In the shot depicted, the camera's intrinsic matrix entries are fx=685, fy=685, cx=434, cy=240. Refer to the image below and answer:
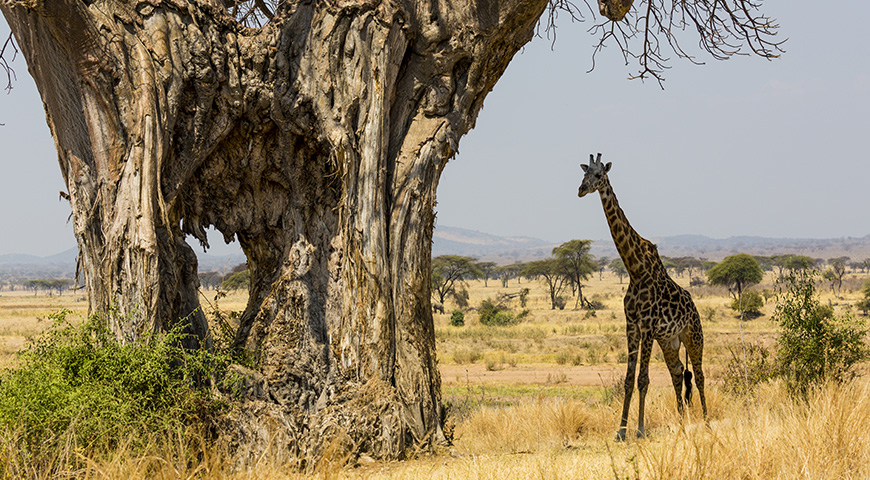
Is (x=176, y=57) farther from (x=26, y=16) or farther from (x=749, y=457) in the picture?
(x=749, y=457)

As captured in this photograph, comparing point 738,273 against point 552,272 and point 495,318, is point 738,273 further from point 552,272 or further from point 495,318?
point 495,318

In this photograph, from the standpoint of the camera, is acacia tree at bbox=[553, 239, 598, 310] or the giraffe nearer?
the giraffe

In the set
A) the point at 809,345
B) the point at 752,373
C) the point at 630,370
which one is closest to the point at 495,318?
the point at 752,373

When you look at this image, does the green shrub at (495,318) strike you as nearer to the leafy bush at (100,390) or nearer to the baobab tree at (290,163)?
the baobab tree at (290,163)

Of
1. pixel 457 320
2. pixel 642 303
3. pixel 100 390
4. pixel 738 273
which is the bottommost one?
pixel 457 320

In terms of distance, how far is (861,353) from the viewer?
8234mm

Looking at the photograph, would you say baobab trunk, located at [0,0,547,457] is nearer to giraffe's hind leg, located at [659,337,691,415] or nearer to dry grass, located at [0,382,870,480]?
dry grass, located at [0,382,870,480]

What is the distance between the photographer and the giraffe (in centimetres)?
677

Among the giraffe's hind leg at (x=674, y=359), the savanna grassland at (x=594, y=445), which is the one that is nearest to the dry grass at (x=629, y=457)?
the savanna grassland at (x=594, y=445)

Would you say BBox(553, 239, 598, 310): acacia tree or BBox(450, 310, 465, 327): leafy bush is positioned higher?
BBox(553, 239, 598, 310): acacia tree

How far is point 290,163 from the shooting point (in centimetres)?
665

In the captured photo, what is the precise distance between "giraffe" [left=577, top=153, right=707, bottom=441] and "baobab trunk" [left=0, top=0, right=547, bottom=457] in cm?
166

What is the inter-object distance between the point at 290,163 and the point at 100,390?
2712 millimetres

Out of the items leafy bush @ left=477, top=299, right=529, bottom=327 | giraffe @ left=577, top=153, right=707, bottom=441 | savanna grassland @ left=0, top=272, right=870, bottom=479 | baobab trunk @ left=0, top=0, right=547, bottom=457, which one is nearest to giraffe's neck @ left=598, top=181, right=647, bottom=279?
giraffe @ left=577, top=153, right=707, bottom=441
